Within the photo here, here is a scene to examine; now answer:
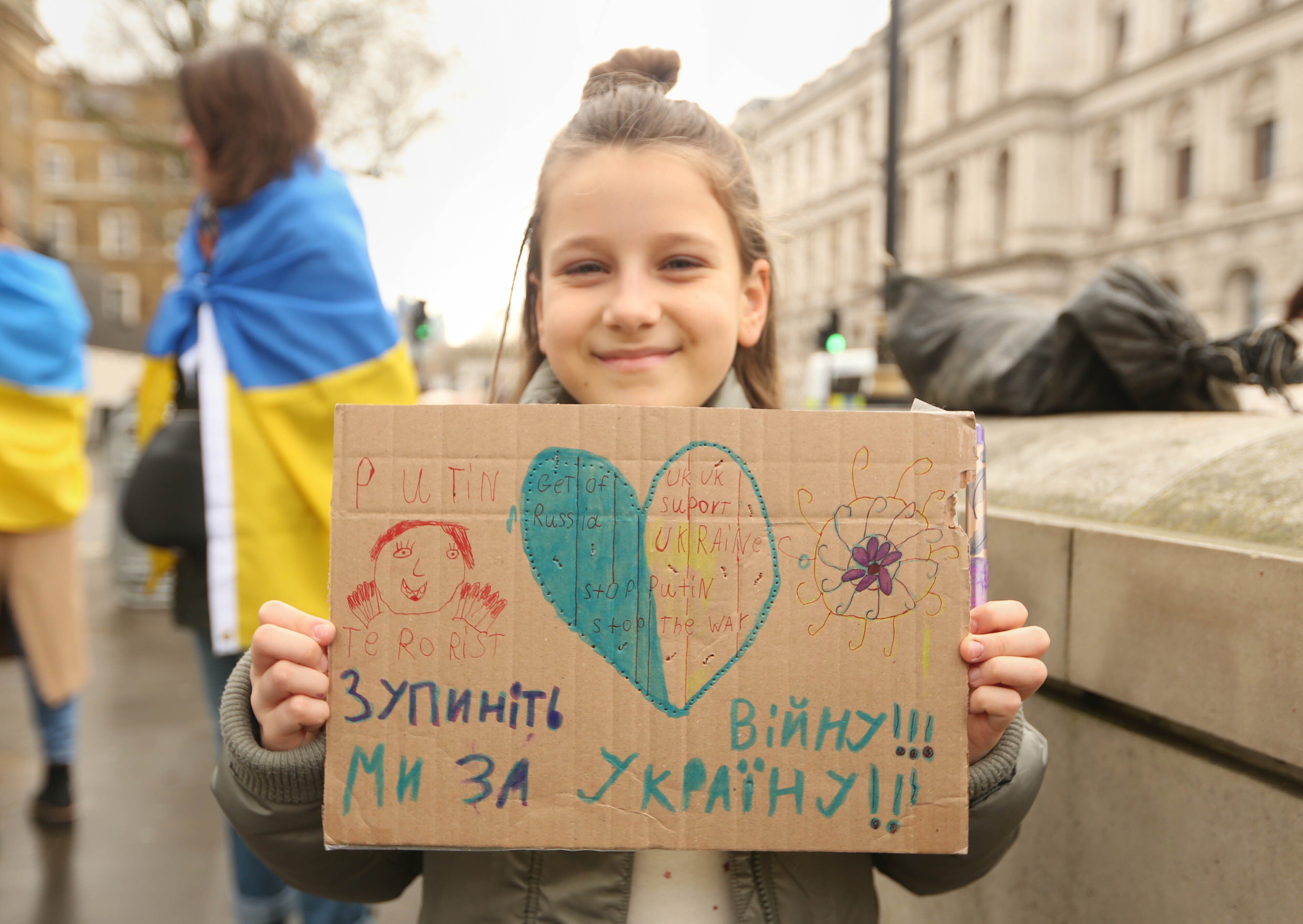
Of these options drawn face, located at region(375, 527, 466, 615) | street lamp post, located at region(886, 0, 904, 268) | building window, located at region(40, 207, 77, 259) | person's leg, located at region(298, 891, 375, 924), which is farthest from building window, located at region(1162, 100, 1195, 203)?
building window, located at region(40, 207, 77, 259)

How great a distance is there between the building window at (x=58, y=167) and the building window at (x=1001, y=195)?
4408cm

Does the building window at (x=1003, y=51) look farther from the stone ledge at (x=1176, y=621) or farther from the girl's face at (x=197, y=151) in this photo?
the stone ledge at (x=1176, y=621)

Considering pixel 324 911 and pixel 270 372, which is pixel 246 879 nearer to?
pixel 324 911

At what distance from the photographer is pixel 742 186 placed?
5.29 ft

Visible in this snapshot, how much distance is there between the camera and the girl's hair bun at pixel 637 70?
5.40ft

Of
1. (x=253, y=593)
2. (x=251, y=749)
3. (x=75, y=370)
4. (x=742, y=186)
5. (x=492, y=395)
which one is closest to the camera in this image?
(x=251, y=749)

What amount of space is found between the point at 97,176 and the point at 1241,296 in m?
50.4

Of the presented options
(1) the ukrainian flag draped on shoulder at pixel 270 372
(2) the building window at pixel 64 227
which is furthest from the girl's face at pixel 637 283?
(2) the building window at pixel 64 227

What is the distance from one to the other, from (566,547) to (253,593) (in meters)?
1.49

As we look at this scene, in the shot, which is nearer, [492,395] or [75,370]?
[492,395]

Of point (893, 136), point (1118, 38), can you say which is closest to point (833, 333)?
point (893, 136)

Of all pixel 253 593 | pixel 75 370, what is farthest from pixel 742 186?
pixel 75 370

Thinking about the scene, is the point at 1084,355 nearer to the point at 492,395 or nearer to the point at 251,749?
the point at 492,395

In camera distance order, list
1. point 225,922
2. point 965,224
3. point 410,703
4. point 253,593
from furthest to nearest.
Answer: point 965,224 < point 225,922 < point 253,593 < point 410,703
